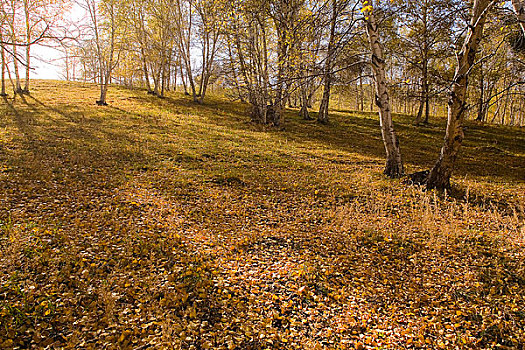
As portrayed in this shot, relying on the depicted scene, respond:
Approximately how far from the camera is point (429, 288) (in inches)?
178

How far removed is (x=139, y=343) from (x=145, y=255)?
2.01m

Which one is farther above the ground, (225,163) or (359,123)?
(359,123)

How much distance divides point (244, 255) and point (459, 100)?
23.1 feet

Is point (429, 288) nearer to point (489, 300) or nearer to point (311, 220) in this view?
point (489, 300)

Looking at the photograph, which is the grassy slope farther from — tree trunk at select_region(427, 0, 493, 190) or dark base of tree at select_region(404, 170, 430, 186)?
tree trunk at select_region(427, 0, 493, 190)

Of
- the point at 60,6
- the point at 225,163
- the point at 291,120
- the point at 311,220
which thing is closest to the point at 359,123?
the point at 291,120

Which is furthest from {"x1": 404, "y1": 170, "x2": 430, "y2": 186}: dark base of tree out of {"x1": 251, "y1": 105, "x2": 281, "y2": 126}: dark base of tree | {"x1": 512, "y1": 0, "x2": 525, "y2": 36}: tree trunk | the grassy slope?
{"x1": 251, "y1": 105, "x2": 281, "y2": 126}: dark base of tree

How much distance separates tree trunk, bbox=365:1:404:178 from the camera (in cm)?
841

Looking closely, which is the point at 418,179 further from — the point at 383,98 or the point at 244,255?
the point at 244,255

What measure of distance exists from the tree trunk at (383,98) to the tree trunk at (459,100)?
1403mm

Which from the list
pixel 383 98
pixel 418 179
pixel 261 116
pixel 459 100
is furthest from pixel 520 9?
pixel 261 116

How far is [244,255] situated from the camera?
5457 millimetres

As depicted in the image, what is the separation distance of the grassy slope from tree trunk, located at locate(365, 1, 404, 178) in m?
0.75

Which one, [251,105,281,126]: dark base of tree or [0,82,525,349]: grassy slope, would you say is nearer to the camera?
[0,82,525,349]: grassy slope
